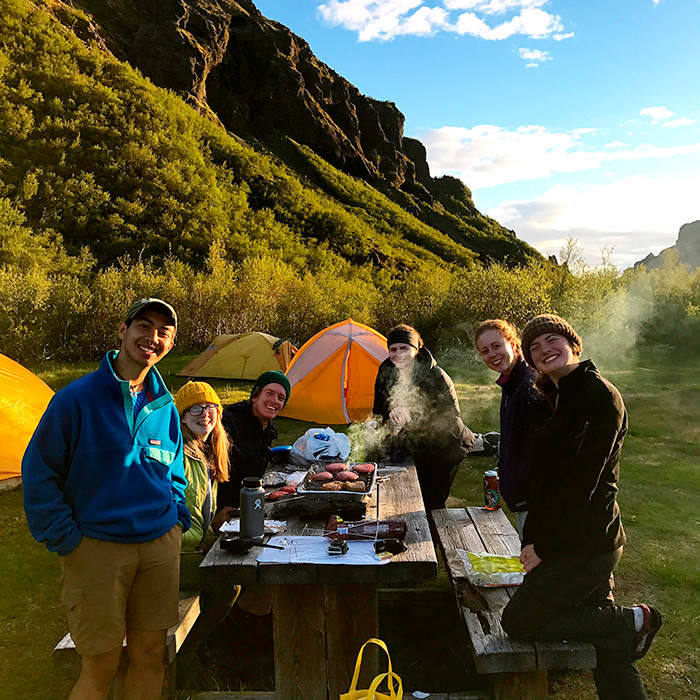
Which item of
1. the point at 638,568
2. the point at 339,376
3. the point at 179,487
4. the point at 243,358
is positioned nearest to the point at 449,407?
the point at 638,568

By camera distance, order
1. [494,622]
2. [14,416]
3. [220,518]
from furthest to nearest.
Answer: [14,416]
[220,518]
[494,622]

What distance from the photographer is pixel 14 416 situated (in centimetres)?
614

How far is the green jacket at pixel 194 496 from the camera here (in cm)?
310

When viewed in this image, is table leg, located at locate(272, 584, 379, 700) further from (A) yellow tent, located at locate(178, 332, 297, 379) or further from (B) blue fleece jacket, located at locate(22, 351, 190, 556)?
(A) yellow tent, located at locate(178, 332, 297, 379)

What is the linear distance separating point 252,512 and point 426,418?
2.38 metres

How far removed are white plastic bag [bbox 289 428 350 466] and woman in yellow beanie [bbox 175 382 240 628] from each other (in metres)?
0.77

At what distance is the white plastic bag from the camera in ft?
13.6

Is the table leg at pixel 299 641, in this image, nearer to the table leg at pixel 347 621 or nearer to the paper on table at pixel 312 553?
the table leg at pixel 347 621

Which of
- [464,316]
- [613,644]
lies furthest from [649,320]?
[613,644]

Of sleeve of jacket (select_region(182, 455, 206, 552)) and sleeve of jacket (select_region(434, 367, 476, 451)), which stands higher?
sleeve of jacket (select_region(434, 367, 476, 451))

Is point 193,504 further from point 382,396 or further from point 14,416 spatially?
point 14,416

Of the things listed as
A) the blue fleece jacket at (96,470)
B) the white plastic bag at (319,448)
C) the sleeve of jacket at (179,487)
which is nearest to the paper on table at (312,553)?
the sleeve of jacket at (179,487)

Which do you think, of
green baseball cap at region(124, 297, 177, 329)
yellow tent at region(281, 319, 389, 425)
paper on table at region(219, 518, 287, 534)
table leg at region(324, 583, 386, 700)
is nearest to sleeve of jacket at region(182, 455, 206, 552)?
paper on table at region(219, 518, 287, 534)

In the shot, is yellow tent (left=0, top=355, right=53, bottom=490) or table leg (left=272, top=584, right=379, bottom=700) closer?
table leg (left=272, top=584, right=379, bottom=700)
